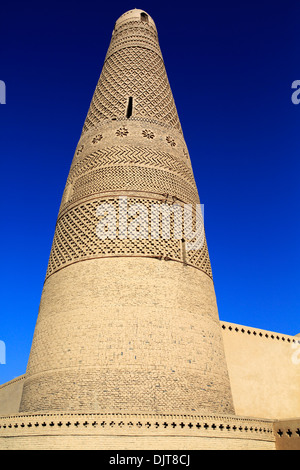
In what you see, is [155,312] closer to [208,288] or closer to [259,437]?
[208,288]

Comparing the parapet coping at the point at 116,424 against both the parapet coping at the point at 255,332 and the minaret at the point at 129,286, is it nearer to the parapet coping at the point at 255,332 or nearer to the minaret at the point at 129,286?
the minaret at the point at 129,286

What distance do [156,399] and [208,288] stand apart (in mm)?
1991

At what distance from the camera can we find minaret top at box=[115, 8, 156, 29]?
8.62m

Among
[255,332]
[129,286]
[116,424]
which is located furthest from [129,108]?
[116,424]

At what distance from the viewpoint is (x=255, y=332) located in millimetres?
7250

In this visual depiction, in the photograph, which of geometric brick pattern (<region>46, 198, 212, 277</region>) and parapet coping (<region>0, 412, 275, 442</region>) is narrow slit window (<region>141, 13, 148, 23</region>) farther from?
parapet coping (<region>0, 412, 275, 442</region>)

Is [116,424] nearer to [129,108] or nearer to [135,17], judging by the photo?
[129,108]

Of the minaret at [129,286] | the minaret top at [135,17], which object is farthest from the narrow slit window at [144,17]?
the minaret at [129,286]

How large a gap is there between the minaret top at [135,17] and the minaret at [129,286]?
8.06 ft

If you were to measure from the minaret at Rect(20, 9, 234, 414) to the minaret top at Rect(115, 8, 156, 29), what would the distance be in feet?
8.06

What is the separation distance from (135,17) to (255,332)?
24.7 feet

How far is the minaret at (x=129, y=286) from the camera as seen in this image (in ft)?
13.8

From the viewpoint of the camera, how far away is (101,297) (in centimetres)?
472
